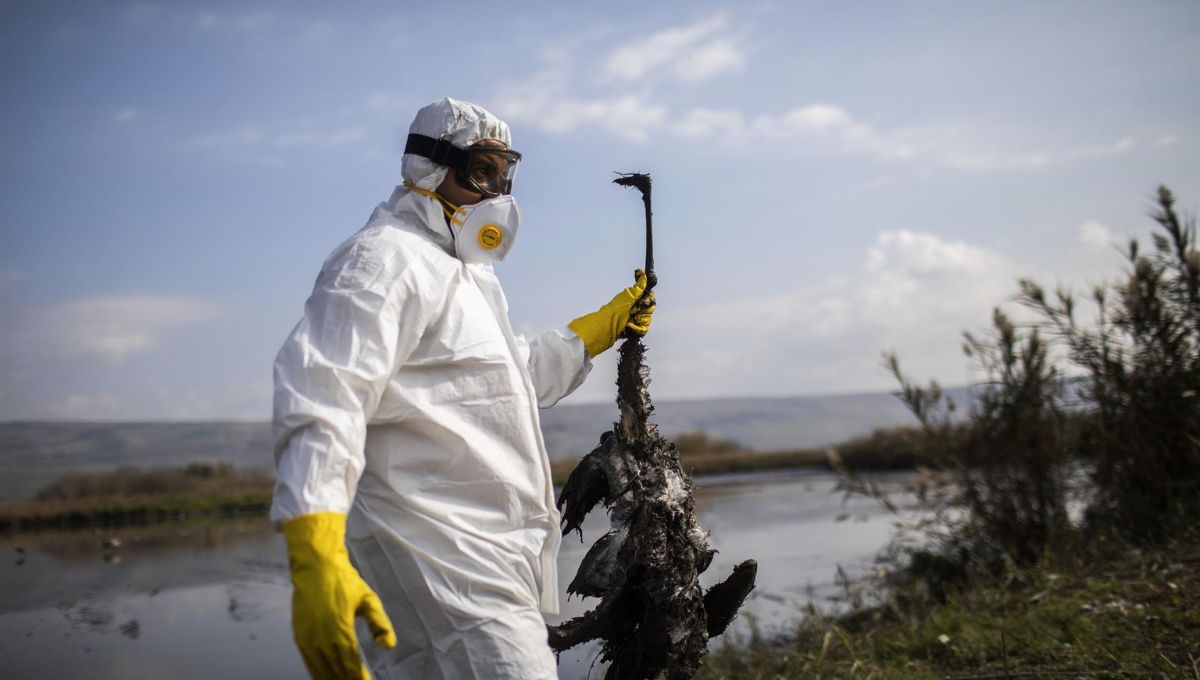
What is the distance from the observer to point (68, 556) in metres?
8.79

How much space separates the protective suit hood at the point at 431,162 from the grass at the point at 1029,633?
2830 mm

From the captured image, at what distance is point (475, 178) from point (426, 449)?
2.91 ft

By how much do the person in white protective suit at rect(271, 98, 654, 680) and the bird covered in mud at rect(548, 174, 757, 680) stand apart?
39cm

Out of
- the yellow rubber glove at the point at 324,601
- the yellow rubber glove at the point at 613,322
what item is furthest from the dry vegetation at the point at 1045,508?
the yellow rubber glove at the point at 324,601

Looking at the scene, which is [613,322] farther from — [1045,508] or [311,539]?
A: [1045,508]

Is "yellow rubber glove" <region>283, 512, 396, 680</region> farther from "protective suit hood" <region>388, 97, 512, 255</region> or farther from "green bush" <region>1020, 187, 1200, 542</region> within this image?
"green bush" <region>1020, 187, 1200, 542</region>

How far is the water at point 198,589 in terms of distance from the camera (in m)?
5.72

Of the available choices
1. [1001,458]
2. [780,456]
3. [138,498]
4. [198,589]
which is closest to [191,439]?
[138,498]

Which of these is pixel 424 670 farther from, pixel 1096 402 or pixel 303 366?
pixel 1096 402

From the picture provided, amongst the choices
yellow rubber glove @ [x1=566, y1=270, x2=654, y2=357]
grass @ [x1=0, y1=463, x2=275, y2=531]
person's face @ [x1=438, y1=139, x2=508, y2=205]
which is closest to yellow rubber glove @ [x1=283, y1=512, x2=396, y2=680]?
person's face @ [x1=438, y1=139, x2=508, y2=205]

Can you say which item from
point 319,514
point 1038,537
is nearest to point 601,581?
point 319,514

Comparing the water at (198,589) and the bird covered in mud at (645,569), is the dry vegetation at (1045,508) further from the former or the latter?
the bird covered in mud at (645,569)

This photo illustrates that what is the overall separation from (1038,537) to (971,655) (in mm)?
2491

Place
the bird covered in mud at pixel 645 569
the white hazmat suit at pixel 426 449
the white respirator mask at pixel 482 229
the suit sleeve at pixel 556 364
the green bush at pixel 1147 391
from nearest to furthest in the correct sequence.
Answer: the white hazmat suit at pixel 426 449 → the white respirator mask at pixel 482 229 → the bird covered in mud at pixel 645 569 → the suit sleeve at pixel 556 364 → the green bush at pixel 1147 391
